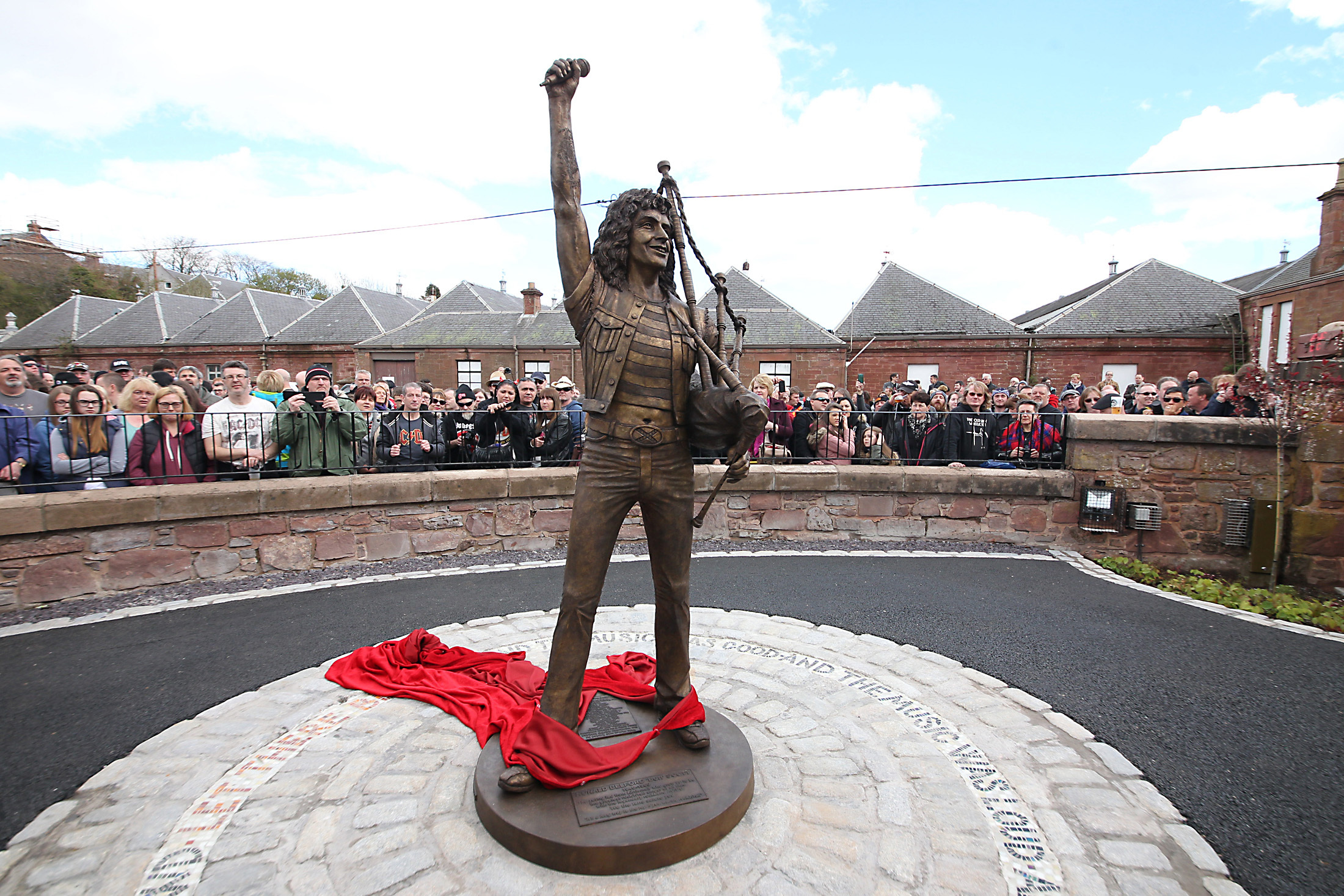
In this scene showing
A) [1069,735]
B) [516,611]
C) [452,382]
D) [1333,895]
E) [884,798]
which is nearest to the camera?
[1333,895]

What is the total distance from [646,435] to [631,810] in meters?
1.63

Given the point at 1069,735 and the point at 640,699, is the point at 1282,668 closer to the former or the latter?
the point at 1069,735

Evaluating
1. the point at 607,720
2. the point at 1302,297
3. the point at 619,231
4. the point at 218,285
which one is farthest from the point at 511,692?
the point at 218,285

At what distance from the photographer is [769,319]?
25.5 meters

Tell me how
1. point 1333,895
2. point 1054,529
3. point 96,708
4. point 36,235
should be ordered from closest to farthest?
1. point 1333,895
2. point 96,708
3. point 1054,529
4. point 36,235

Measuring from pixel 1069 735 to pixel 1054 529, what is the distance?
199 inches

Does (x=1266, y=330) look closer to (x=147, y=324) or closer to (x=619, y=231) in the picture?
(x=619, y=231)

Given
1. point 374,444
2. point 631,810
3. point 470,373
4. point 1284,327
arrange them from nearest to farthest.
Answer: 1. point 631,810
2. point 374,444
3. point 1284,327
4. point 470,373

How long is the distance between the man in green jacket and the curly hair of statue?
16.3ft

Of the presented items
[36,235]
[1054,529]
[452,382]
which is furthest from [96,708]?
[36,235]

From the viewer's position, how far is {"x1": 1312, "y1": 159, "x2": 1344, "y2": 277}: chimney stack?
18797 mm

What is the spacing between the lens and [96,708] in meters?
3.89

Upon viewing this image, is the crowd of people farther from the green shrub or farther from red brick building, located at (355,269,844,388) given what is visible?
red brick building, located at (355,269,844,388)

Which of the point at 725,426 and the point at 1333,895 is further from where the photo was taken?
the point at 725,426
